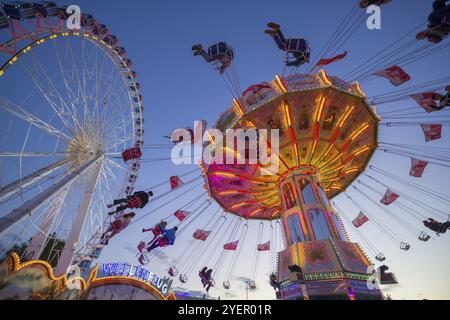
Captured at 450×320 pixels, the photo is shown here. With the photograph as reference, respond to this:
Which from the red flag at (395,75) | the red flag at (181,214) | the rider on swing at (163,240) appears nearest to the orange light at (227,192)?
the red flag at (181,214)

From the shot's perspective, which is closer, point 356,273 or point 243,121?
point 356,273

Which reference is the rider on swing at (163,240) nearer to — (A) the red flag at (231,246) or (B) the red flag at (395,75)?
(A) the red flag at (231,246)

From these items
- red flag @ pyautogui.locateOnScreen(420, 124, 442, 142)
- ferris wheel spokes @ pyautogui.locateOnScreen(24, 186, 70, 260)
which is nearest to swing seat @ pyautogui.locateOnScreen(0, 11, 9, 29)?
ferris wheel spokes @ pyautogui.locateOnScreen(24, 186, 70, 260)

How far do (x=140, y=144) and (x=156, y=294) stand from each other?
14642 millimetres

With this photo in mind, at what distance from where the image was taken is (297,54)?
1305 centimetres

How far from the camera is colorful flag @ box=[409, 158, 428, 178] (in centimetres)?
1530

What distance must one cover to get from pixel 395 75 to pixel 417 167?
6.34 meters

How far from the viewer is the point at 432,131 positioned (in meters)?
13.8

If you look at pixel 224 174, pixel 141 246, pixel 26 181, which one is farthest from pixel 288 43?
pixel 141 246

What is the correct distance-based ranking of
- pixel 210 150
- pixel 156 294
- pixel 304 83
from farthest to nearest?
1. pixel 210 150
2. pixel 304 83
3. pixel 156 294

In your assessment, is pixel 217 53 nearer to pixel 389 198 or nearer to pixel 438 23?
pixel 438 23

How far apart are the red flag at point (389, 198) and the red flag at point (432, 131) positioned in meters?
4.63
